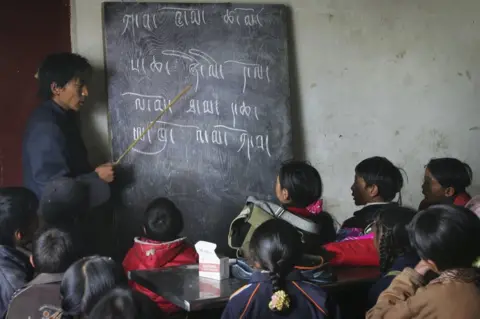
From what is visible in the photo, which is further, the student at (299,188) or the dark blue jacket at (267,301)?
the student at (299,188)

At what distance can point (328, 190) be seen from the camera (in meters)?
4.16

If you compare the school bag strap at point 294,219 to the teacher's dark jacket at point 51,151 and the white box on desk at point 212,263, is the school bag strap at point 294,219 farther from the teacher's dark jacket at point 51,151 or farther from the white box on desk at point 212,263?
the teacher's dark jacket at point 51,151

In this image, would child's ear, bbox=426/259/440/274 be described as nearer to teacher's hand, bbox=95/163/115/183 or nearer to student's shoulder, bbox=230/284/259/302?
student's shoulder, bbox=230/284/259/302

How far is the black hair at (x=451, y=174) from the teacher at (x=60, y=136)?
1.71m

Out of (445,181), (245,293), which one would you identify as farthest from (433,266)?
(445,181)

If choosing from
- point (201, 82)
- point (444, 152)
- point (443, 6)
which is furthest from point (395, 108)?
point (201, 82)

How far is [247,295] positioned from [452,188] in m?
1.87

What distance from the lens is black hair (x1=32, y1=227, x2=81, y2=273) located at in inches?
85.7

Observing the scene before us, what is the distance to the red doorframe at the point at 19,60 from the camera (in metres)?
3.46

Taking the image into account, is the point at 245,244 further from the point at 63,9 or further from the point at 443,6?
the point at 443,6

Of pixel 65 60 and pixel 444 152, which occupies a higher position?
pixel 65 60

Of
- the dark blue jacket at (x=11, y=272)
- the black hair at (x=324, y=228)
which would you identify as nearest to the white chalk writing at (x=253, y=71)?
the black hair at (x=324, y=228)

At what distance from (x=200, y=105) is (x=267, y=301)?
74.2 inches

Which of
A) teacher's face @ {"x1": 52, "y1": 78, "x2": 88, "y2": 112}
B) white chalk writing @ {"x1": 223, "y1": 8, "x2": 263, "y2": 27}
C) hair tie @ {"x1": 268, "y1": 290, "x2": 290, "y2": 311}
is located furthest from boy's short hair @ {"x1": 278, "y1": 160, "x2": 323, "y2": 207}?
white chalk writing @ {"x1": 223, "y1": 8, "x2": 263, "y2": 27}
